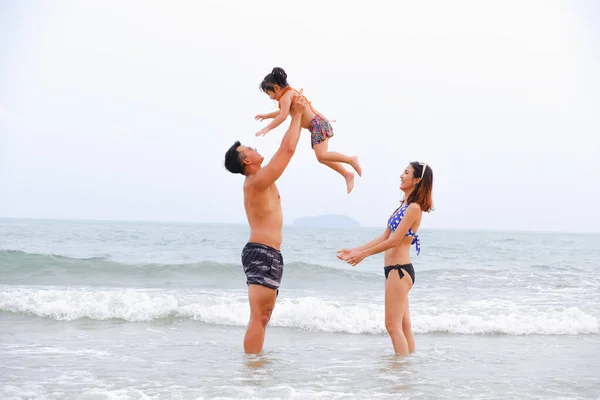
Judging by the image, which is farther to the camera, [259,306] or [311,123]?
[311,123]

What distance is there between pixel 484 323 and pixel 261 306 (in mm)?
4997

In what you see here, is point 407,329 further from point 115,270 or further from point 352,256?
point 115,270

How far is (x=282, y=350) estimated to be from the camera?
7.16m

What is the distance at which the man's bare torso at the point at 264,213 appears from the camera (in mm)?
5496

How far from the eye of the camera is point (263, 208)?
5.53 metres

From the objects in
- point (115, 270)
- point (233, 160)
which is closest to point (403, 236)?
point (233, 160)

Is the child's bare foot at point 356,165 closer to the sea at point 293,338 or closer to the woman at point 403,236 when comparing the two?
the woman at point 403,236

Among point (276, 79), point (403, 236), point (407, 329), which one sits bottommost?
point (407, 329)

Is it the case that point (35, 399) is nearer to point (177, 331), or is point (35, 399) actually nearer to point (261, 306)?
point (261, 306)

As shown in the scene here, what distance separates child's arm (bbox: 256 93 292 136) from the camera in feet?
17.9

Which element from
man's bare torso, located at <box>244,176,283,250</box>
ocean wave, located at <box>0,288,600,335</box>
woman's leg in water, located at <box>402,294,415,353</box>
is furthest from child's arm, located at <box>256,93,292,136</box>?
ocean wave, located at <box>0,288,600,335</box>

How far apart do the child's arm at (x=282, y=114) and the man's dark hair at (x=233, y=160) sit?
0.25 m

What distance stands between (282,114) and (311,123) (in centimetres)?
45

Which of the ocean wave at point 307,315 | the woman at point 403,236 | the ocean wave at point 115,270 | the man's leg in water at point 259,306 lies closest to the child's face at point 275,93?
the woman at point 403,236
